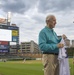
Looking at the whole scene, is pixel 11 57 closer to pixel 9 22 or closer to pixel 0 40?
pixel 9 22

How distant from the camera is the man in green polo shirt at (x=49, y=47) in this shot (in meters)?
4.91

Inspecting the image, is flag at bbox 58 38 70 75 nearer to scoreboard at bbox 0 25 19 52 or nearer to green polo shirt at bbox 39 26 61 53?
green polo shirt at bbox 39 26 61 53

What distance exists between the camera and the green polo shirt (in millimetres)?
4918

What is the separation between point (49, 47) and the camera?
16.1ft

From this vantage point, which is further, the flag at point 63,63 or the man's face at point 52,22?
the man's face at point 52,22

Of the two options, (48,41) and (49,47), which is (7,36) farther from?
(49,47)

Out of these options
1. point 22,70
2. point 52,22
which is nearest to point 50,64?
point 52,22

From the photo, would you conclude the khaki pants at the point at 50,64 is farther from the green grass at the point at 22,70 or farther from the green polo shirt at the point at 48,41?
the green grass at the point at 22,70

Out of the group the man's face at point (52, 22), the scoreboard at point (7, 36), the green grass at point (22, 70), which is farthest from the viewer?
the scoreboard at point (7, 36)

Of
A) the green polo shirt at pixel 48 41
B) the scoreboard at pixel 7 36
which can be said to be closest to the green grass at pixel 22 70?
the green polo shirt at pixel 48 41

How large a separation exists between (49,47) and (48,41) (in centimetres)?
17

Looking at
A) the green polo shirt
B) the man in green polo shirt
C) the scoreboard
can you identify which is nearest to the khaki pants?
the man in green polo shirt

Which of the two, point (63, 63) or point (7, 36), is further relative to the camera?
point (7, 36)

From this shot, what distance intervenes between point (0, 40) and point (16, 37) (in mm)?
5195
